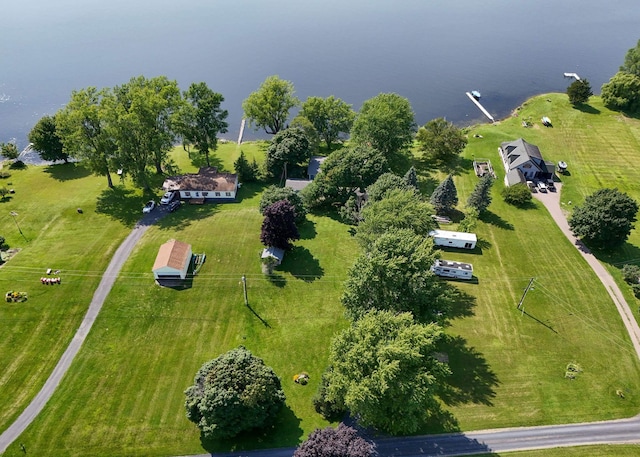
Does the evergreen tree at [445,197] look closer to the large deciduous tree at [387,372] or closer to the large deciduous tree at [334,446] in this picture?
the large deciduous tree at [387,372]

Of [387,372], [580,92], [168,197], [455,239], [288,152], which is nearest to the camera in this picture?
[387,372]

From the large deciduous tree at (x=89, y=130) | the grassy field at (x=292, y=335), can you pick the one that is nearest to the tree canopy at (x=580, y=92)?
the grassy field at (x=292, y=335)

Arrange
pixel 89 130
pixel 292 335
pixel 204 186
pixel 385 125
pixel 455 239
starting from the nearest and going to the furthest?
pixel 292 335, pixel 455 239, pixel 89 130, pixel 204 186, pixel 385 125

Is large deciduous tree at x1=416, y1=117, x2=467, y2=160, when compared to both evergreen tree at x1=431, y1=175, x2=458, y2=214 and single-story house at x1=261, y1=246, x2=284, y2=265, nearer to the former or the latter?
evergreen tree at x1=431, y1=175, x2=458, y2=214

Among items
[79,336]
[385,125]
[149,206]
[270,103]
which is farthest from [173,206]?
[385,125]

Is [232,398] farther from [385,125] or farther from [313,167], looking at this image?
[385,125]

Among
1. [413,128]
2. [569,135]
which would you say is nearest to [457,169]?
[413,128]

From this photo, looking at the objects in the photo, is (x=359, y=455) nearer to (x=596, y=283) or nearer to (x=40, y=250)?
(x=596, y=283)
